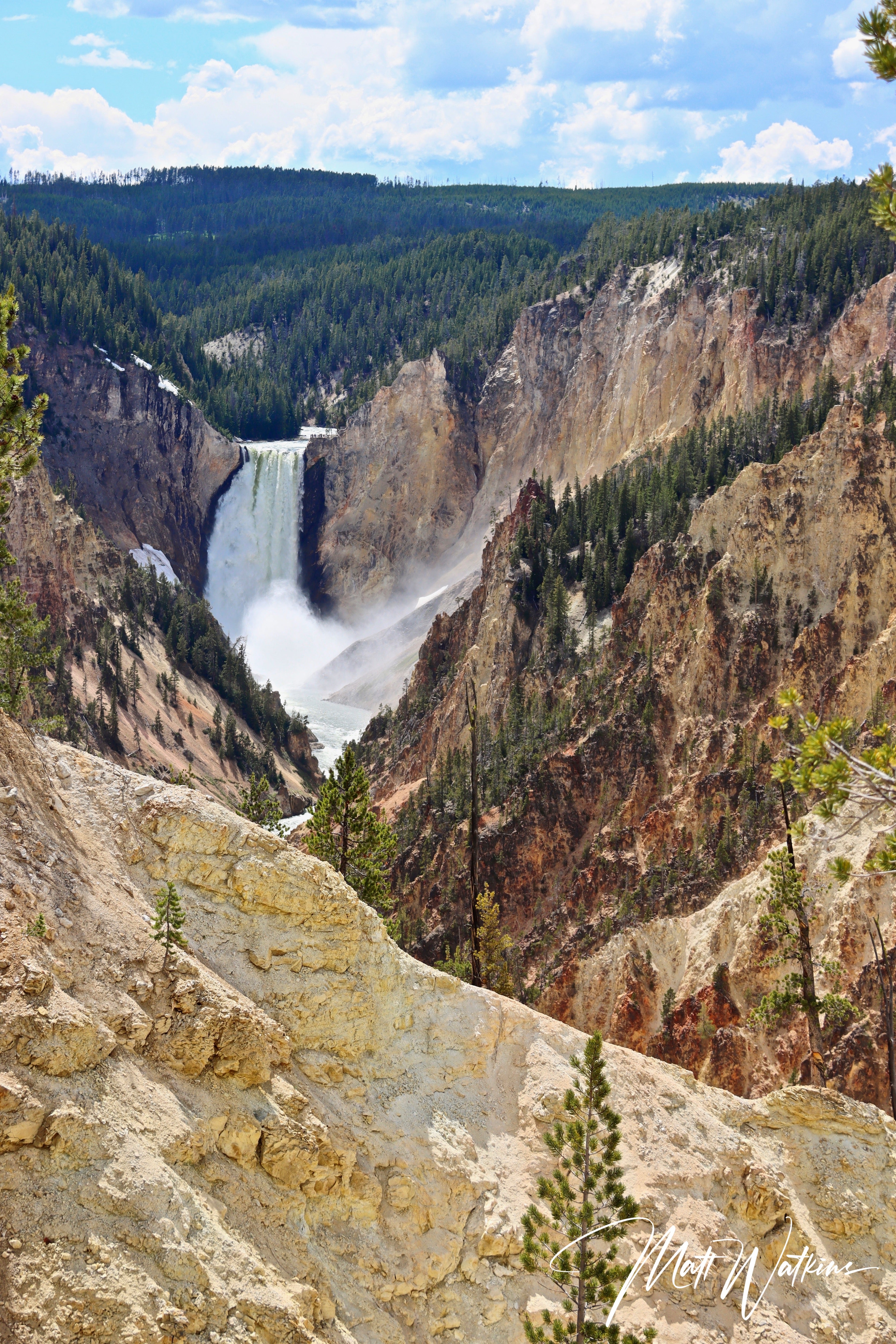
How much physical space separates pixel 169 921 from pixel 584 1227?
6121mm

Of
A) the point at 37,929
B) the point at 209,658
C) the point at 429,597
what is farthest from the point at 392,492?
the point at 37,929

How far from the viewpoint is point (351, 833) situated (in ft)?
100

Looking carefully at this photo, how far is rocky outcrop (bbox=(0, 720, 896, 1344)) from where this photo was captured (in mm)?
10664

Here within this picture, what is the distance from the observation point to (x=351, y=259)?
634 feet

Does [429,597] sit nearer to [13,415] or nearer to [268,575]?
[268,575]

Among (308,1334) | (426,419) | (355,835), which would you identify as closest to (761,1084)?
(355,835)

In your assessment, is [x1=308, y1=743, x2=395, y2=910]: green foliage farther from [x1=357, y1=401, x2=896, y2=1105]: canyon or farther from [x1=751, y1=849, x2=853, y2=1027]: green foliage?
[x1=751, y1=849, x2=853, y2=1027]: green foliage

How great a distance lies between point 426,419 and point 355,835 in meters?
92.5

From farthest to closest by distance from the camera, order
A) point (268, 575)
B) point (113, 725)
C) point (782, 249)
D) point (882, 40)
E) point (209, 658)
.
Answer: point (268, 575) → point (782, 249) → point (209, 658) → point (113, 725) → point (882, 40)

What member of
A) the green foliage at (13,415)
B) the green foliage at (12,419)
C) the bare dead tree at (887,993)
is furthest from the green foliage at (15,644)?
the bare dead tree at (887,993)

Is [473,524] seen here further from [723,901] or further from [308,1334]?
[308,1334]

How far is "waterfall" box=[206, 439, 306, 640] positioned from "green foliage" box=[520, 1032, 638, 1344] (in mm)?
104474

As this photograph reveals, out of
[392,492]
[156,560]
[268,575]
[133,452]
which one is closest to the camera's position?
[156,560]

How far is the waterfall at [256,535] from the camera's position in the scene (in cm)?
11819
